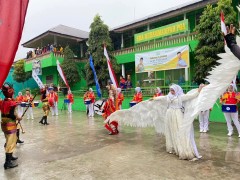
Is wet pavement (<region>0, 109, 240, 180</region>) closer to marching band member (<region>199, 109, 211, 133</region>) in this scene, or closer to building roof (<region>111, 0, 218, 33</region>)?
marching band member (<region>199, 109, 211, 133</region>)

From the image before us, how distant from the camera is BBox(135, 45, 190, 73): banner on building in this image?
1235cm

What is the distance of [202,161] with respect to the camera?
526 centimetres

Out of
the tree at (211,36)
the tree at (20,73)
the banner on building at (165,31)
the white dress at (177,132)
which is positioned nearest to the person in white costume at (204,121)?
the tree at (211,36)

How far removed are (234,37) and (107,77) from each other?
15.2 metres

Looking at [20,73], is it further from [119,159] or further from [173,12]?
[119,159]

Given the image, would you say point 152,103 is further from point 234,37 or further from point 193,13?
point 193,13

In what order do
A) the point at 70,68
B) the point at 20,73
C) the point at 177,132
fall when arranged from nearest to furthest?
the point at 177,132, the point at 70,68, the point at 20,73

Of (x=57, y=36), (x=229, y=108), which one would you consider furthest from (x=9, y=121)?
(x=57, y=36)

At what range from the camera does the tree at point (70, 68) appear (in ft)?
69.1

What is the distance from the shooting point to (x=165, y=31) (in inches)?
552

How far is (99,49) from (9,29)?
16.3 meters

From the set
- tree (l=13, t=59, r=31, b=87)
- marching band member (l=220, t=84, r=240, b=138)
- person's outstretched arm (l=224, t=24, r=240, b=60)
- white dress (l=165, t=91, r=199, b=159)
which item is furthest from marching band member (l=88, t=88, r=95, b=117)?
tree (l=13, t=59, r=31, b=87)

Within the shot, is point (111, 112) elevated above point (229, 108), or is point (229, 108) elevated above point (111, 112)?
point (229, 108)

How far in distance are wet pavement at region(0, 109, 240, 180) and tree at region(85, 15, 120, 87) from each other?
32.9 ft
